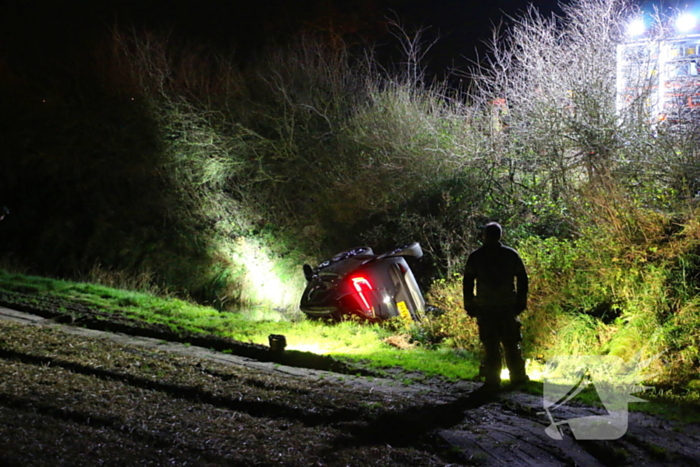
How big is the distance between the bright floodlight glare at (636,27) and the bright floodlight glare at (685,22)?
1.91 feet

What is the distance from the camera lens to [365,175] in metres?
17.4

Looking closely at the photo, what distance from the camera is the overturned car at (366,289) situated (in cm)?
1077

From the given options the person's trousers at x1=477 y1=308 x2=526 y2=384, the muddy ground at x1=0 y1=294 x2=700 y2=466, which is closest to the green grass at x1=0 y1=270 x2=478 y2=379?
the person's trousers at x1=477 y1=308 x2=526 y2=384

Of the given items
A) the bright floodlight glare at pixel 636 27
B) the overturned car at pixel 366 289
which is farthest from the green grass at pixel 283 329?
the bright floodlight glare at pixel 636 27

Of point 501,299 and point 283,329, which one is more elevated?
point 501,299

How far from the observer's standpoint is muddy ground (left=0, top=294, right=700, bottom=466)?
4.66 metres

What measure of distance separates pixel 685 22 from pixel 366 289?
7.59 meters

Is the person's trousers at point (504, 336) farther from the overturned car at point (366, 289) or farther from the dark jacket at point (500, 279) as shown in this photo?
the overturned car at point (366, 289)

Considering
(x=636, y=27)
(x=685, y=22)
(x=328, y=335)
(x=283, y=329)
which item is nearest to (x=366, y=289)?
(x=328, y=335)

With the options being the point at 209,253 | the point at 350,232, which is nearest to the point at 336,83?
the point at 350,232

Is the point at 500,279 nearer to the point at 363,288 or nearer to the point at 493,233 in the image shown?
the point at 493,233
